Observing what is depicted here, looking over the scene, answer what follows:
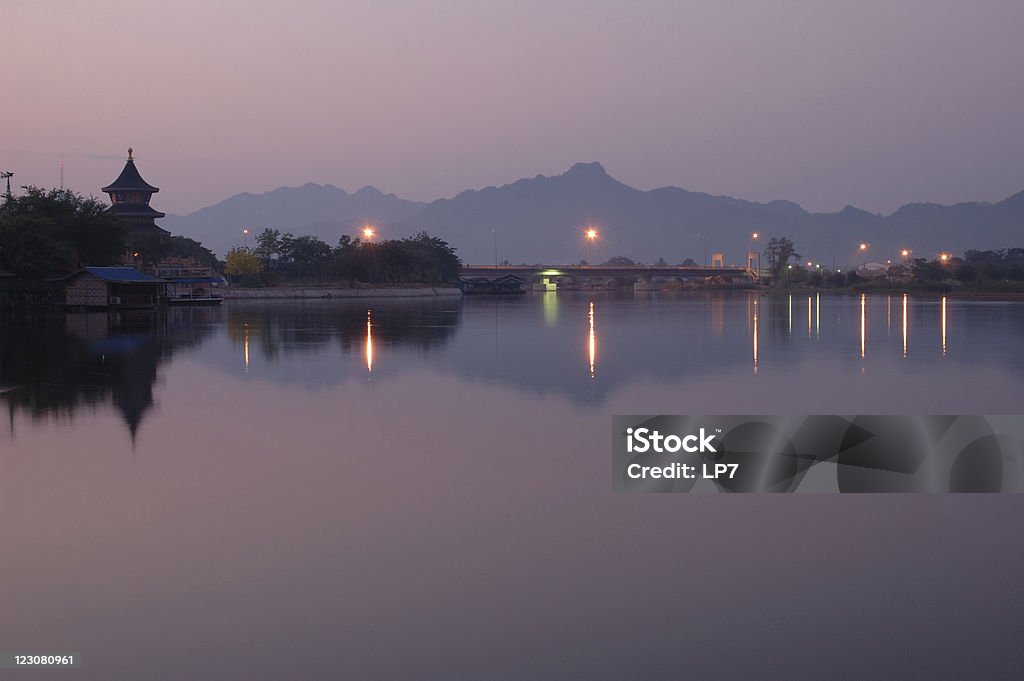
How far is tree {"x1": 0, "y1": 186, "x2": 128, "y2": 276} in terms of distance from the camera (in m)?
58.3

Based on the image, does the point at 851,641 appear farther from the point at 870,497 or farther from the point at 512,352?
the point at 512,352

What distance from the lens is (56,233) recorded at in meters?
64.0

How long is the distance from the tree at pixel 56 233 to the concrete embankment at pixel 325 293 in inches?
1199

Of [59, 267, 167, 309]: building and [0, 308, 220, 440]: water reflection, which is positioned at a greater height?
[59, 267, 167, 309]: building

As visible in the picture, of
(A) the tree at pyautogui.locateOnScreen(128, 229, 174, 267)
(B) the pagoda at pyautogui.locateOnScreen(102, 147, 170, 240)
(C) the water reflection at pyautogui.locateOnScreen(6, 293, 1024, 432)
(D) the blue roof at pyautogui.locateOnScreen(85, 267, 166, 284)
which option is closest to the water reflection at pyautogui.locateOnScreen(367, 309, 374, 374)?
(C) the water reflection at pyautogui.locateOnScreen(6, 293, 1024, 432)

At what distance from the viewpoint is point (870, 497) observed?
12.0 metres

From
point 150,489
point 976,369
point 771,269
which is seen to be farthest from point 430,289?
point 150,489

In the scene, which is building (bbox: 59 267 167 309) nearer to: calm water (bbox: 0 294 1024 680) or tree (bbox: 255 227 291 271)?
calm water (bbox: 0 294 1024 680)

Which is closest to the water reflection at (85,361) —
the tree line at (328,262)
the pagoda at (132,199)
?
the pagoda at (132,199)

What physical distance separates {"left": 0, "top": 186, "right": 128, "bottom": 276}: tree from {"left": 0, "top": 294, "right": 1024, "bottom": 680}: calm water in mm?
42482

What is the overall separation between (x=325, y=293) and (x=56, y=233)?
165 feet

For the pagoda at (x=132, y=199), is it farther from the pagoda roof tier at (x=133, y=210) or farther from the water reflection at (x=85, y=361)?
the water reflection at (x=85, y=361)

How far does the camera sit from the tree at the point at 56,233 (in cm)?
5831

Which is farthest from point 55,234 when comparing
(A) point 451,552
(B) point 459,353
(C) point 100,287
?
(A) point 451,552
